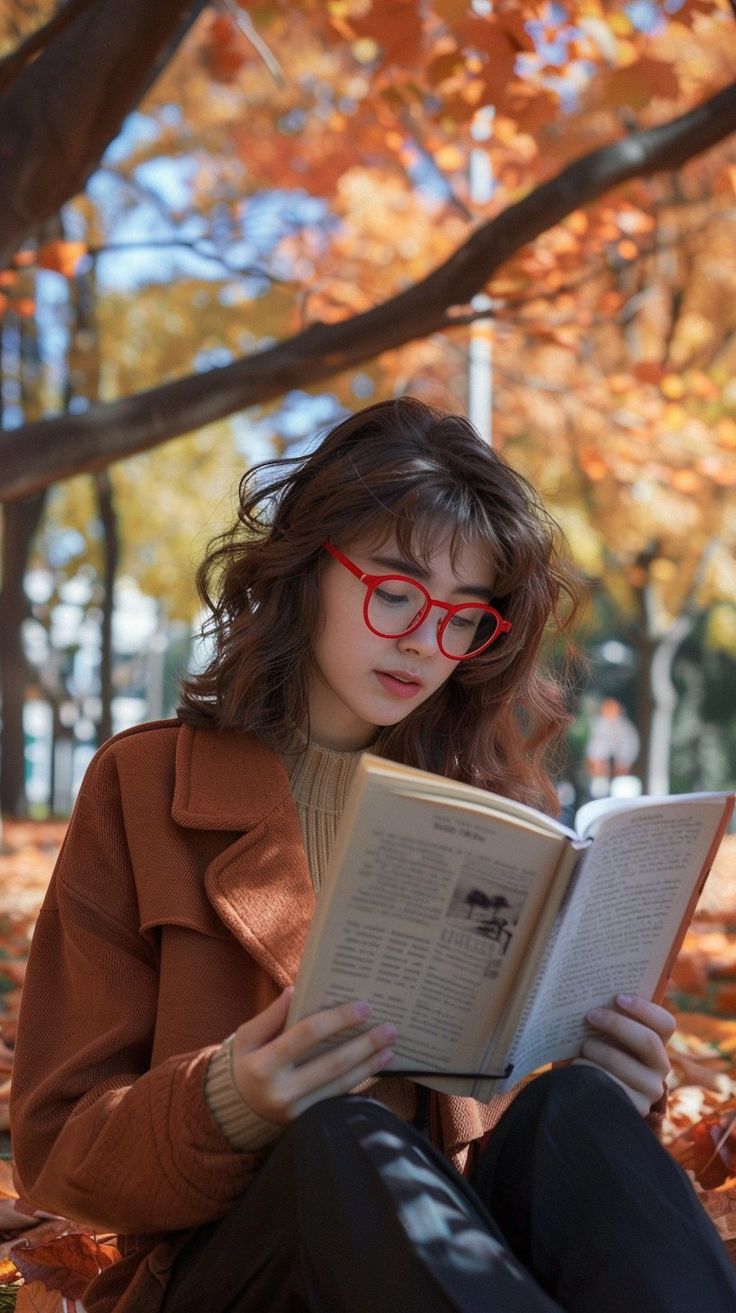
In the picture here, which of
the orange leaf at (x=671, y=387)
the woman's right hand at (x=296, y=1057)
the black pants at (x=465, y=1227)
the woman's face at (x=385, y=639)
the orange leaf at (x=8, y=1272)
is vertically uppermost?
the orange leaf at (x=671, y=387)

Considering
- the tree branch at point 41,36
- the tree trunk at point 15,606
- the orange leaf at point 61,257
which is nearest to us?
the tree branch at point 41,36

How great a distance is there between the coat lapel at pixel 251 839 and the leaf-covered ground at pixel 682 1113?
0.61m

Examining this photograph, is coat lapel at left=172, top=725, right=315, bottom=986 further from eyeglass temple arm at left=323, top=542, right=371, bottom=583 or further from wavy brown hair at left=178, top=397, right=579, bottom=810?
eyeglass temple arm at left=323, top=542, right=371, bottom=583

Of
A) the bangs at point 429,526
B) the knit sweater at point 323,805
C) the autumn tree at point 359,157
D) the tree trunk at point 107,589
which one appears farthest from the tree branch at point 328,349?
the tree trunk at point 107,589

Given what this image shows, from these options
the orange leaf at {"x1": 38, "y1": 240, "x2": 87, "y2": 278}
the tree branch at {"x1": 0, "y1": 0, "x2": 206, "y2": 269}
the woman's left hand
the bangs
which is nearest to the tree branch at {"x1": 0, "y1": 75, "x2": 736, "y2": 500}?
the orange leaf at {"x1": 38, "y1": 240, "x2": 87, "y2": 278}

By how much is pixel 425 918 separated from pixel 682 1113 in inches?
73.7

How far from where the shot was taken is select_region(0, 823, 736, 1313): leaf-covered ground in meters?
2.52

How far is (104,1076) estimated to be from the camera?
2.02 metres

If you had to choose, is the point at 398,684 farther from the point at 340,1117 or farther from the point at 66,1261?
the point at 66,1261

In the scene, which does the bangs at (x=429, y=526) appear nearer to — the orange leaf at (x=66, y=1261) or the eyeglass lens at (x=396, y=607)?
the eyeglass lens at (x=396, y=607)

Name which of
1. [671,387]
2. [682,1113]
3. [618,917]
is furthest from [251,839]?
[671,387]

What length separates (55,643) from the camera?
2139 cm

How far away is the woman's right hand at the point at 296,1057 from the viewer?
68.9 inches

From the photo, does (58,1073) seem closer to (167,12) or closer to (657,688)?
(167,12)
